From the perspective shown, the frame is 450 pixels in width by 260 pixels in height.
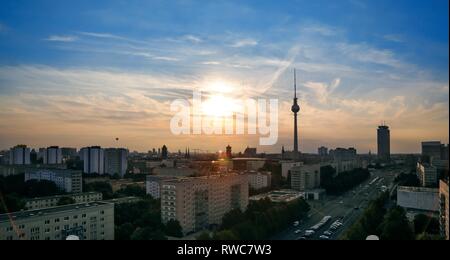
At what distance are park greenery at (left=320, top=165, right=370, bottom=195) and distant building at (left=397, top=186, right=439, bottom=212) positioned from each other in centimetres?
280

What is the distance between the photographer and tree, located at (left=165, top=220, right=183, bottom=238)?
14.3ft

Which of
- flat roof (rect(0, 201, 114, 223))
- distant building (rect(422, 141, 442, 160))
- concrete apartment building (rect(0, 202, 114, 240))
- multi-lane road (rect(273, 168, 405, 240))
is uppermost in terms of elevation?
distant building (rect(422, 141, 442, 160))

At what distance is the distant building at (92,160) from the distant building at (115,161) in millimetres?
148

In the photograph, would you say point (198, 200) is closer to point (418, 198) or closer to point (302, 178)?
point (418, 198)

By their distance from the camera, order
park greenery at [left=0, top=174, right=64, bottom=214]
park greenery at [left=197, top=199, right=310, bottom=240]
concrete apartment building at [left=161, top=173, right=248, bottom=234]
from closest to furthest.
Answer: park greenery at [left=197, top=199, right=310, bottom=240] → concrete apartment building at [left=161, top=173, right=248, bottom=234] → park greenery at [left=0, top=174, right=64, bottom=214]

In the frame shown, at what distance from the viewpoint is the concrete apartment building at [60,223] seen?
3.13 metres

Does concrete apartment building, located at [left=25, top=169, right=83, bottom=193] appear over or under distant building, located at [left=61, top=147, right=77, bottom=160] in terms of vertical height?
under

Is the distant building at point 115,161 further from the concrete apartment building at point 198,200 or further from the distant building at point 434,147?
the distant building at point 434,147

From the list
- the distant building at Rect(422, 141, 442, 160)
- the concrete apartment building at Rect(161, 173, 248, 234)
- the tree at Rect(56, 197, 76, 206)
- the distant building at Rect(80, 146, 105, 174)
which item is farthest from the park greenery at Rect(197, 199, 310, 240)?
the distant building at Rect(80, 146, 105, 174)

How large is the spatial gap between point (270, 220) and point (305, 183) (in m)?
5.17

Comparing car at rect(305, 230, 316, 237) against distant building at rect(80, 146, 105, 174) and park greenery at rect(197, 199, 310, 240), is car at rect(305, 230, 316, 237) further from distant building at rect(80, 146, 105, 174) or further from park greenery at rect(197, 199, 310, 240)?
distant building at rect(80, 146, 105, 174)
